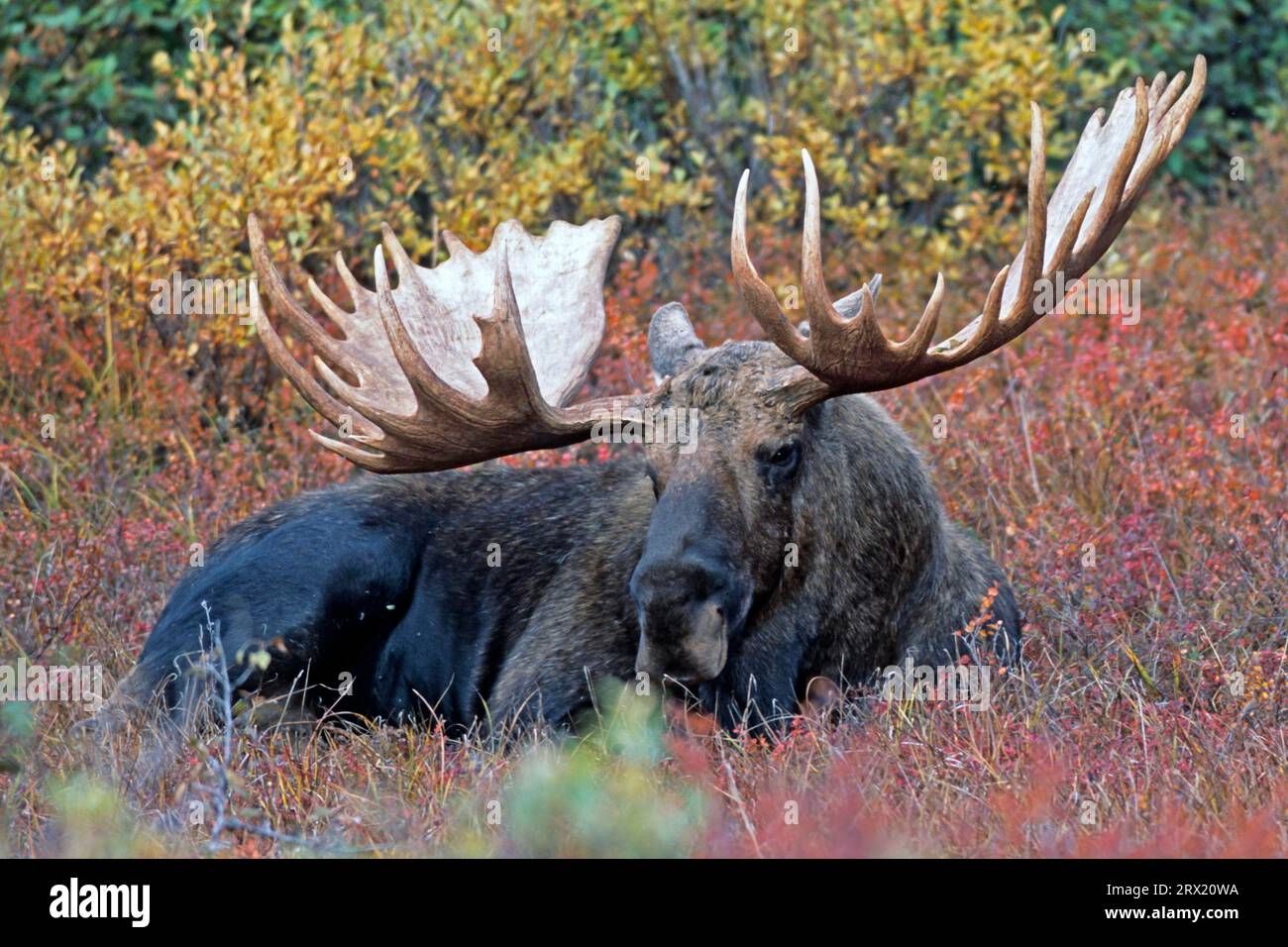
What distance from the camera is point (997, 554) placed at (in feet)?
22.2

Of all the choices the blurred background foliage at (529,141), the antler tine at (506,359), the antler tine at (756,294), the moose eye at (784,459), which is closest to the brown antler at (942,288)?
the antler tine at (756,294)

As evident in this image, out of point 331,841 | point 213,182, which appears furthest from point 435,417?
point 213,182

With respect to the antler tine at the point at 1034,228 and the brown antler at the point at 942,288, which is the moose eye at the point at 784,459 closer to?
the brown antler at the point at 942,288

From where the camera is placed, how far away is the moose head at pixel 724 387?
5.09 metres

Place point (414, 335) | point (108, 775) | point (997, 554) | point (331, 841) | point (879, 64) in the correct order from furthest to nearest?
point (879, 64), point (997, 554), point (414, 335), point (108, 775), point (331, 841)

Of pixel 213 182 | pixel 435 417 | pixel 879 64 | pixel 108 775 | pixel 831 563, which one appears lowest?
pixel 108 775

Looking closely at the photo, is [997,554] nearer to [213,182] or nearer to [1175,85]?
[1175,85]

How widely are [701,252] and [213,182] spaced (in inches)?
106

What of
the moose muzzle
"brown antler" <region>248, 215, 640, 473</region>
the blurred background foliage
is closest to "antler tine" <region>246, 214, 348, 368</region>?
"brown antler" <region>248, 215, 640, 473</region>

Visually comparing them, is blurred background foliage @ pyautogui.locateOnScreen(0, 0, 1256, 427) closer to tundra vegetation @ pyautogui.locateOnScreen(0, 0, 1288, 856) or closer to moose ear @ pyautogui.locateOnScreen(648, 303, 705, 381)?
tundra vegetation @ pyautogui.locateOnScreen(0, 0, 1288, 856)

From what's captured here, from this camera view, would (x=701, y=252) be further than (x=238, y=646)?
Yes

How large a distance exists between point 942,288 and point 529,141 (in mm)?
5237

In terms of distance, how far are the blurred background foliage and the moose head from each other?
2363mm

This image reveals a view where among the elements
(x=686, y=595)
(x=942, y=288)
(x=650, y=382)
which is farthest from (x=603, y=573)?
(x=650, y=382)
